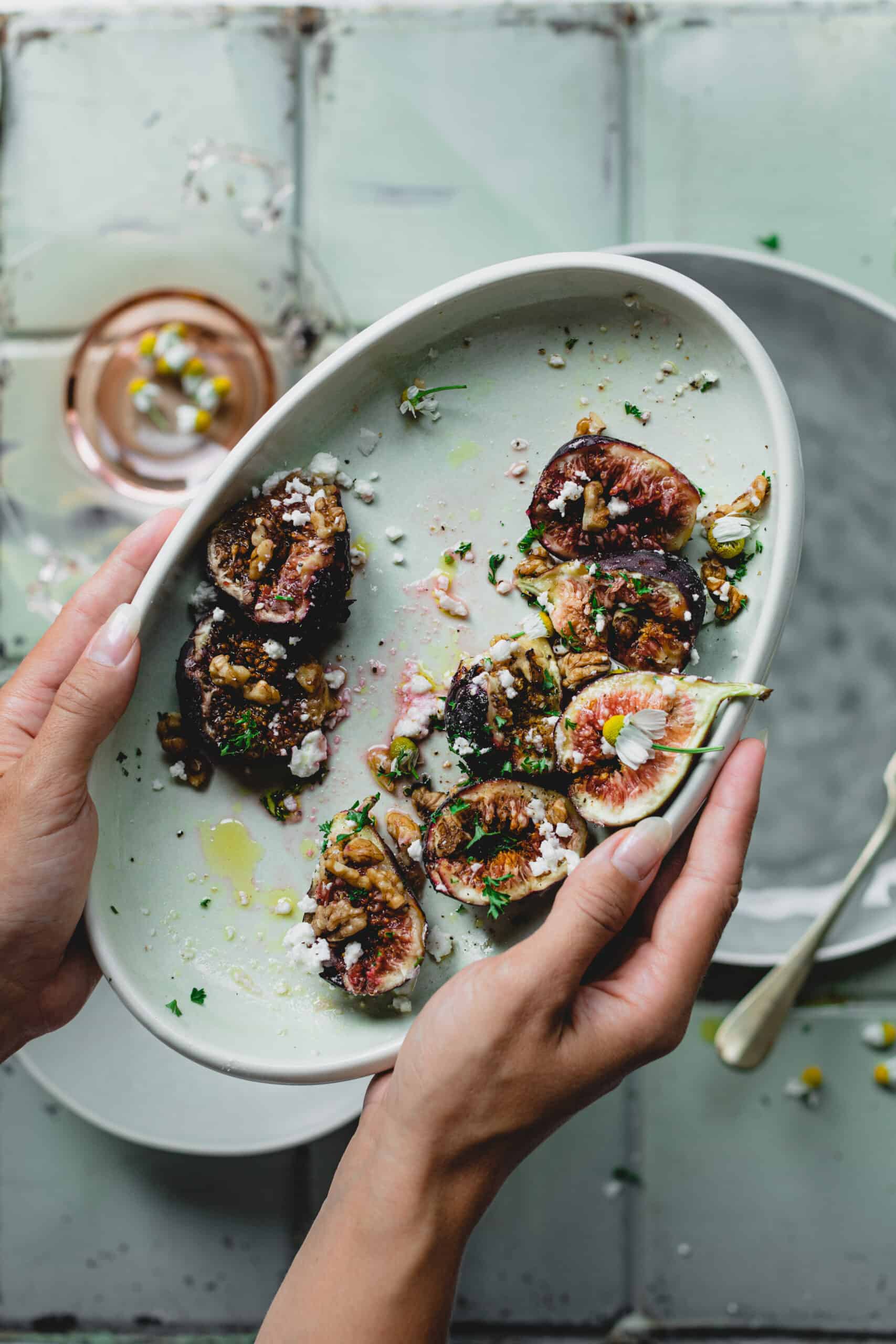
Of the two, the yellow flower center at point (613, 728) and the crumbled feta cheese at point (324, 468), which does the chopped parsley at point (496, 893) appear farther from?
the crumbled feta cheese at point (324, 468)

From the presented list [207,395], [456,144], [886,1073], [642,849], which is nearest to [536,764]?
[642,849]

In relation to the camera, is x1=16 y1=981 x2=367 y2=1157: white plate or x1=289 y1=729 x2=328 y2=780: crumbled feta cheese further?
x1=16 y1=981 x2=367 y2=1157: white plate

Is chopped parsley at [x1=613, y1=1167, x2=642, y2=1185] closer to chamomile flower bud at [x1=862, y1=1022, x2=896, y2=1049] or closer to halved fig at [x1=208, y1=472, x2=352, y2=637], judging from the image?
chamomile flower bud at [x1=862, y1=1022, x2=896, y2=1049]

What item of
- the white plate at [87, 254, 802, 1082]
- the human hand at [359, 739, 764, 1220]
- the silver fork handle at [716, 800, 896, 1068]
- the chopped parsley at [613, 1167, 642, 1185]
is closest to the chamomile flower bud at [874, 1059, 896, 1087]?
the silver fork handle at [716, 800, 896, 1068]

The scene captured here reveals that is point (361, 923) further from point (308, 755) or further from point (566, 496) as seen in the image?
point (566, 496)

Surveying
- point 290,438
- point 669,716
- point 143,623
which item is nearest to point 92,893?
point 143,623

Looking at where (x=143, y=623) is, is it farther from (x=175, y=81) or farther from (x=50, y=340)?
(x=175, y=81)
